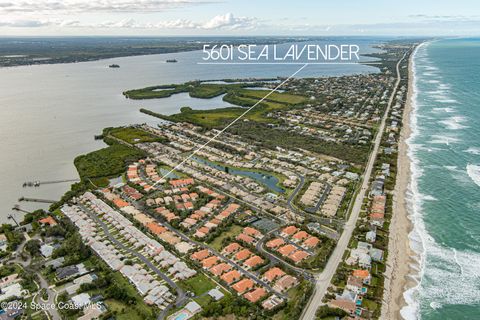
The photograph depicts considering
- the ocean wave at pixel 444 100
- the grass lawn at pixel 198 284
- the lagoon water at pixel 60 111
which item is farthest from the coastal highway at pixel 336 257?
the ocean wave at pixel 444 100

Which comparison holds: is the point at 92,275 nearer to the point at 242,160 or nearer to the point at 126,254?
the point at 126,254

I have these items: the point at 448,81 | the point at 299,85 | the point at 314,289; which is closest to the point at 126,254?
the point at 314,289

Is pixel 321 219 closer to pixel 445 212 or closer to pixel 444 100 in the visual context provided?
pixel 445 212

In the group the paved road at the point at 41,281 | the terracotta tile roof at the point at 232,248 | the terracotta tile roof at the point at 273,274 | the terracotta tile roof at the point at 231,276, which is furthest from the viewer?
the terracotta tile roof at the point at 232,248

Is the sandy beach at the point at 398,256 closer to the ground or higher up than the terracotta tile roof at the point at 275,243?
closer to the ground

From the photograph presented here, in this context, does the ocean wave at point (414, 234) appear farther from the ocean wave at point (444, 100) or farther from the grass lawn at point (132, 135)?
the grass lawn at point (132, 135)

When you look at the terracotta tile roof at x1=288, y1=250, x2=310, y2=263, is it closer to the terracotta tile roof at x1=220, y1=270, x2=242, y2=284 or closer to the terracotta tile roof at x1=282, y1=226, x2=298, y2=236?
the terracotta tile roof at x1=282, y1=226, x2=298, y2=236

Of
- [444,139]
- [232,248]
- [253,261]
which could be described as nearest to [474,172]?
[444,139]

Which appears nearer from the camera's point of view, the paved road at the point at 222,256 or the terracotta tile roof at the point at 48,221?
the paved road at the point at 222,256
